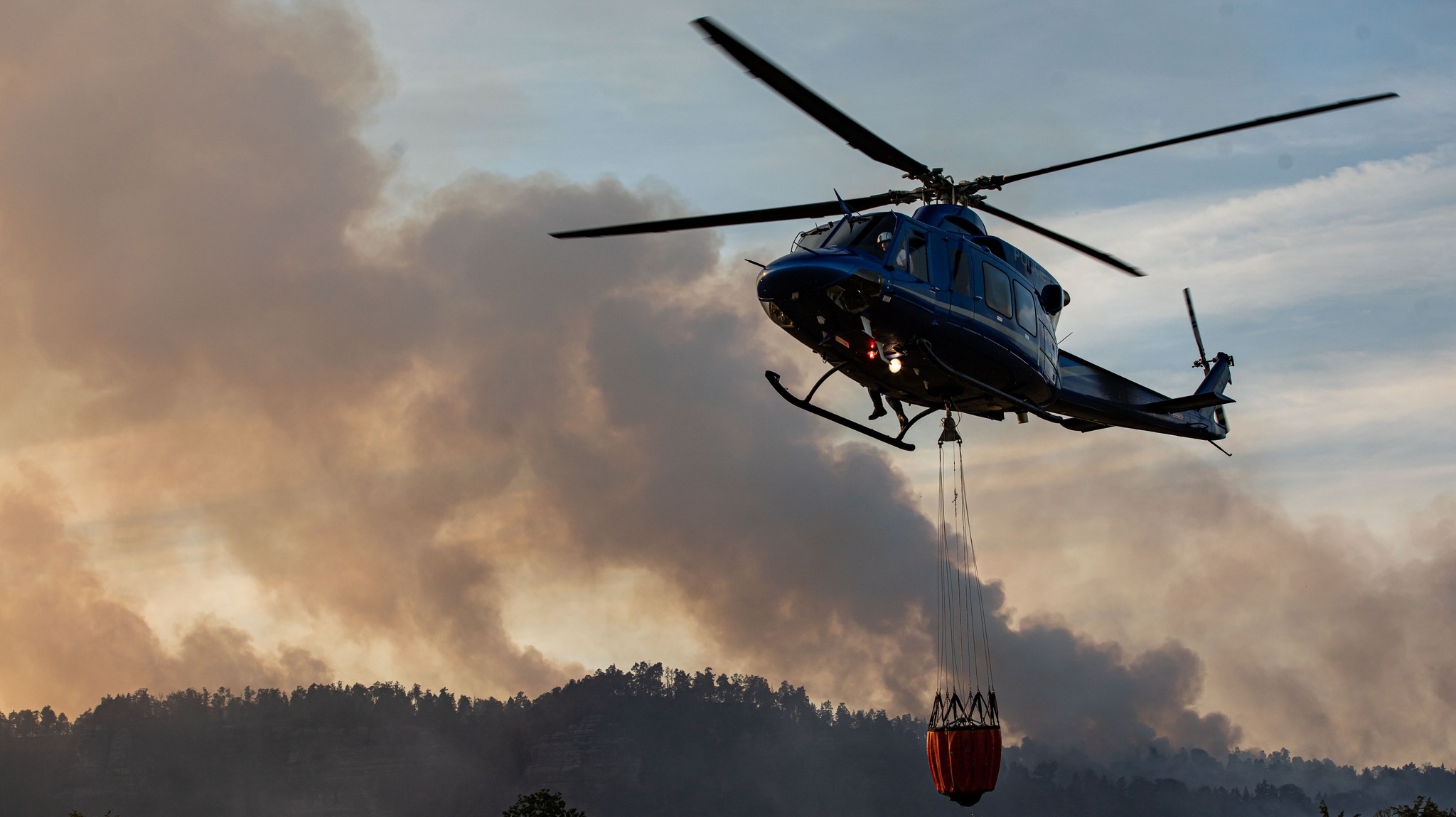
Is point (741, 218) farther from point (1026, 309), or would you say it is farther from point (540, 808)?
point (540, 808)

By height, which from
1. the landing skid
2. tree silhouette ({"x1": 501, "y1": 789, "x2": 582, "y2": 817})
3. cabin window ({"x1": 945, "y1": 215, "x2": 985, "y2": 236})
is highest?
cabin window ({"x1": 945, "y1": 215, "x2": 985, "y2": 236})

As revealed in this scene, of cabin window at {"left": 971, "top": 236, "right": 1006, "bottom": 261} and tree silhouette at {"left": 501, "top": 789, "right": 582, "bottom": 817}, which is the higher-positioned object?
cabin window at {"left": 971, "top": 236, "right": 1006, "bottom": 261}

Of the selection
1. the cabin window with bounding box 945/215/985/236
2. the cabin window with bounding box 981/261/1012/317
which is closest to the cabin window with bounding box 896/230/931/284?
the cabin window with bounding box 981/261/1012/317

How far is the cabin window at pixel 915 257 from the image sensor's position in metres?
27.3

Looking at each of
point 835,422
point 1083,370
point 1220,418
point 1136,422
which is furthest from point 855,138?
point 1220,418

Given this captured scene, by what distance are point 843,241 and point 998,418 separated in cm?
823

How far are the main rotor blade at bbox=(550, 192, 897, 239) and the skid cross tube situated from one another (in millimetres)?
3763

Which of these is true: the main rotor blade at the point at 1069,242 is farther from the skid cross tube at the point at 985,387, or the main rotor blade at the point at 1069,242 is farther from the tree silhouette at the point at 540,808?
the tree silhouette at the point at 540,808

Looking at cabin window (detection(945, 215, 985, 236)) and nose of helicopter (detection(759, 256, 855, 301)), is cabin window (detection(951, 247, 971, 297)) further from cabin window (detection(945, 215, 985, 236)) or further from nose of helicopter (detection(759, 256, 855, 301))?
nose of helicopter (detection(759, 256, 855, 301))

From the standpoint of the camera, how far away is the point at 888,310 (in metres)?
27.0

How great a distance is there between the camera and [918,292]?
2733 centimetres

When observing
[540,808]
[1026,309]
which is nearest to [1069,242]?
[1026,309]

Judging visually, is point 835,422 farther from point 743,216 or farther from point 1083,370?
point 1083,370

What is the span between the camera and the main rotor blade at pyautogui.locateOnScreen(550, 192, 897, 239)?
28328 millimetres
